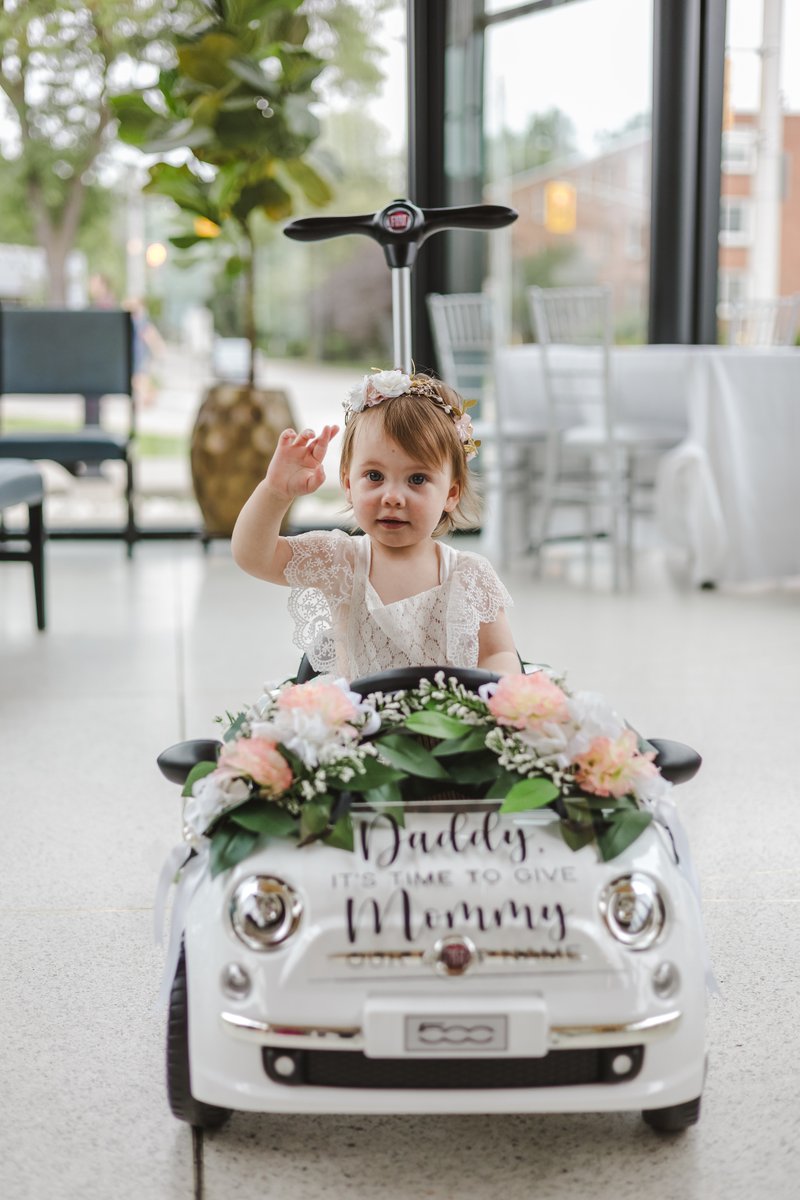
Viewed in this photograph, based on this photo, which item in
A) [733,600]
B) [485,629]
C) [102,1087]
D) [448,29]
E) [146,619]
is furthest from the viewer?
[448,29]

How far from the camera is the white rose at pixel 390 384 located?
1.65 m

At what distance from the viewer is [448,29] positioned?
616 centimetres

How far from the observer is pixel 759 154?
6379 mm

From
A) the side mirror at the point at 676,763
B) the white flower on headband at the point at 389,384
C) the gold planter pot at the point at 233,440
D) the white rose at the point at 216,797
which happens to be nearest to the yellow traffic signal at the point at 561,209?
the gold planter pot at the point at 233,440

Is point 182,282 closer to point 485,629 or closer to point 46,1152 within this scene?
point 485,629

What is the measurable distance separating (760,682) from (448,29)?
392 cm

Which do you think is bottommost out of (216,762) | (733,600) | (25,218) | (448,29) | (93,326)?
(733,600)

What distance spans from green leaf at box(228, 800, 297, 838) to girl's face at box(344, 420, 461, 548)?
494 mm

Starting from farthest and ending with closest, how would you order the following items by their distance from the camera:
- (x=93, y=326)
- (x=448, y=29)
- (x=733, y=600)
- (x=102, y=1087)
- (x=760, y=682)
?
(x=448, y=29)
(x=93, y=326)
(x=733, y=600)
(x=760, y=682)
(x=102, y=1087)

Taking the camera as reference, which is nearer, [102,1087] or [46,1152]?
[46,1152]

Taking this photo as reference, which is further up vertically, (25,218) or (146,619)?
(25,218)

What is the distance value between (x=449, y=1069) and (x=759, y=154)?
597cm

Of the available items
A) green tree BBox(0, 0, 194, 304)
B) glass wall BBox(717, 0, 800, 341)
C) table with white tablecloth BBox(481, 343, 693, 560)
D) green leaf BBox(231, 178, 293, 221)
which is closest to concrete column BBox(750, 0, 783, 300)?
glass wall BBox(717, 0, 800, 341)

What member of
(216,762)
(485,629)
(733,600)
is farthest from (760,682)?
(216,762)
